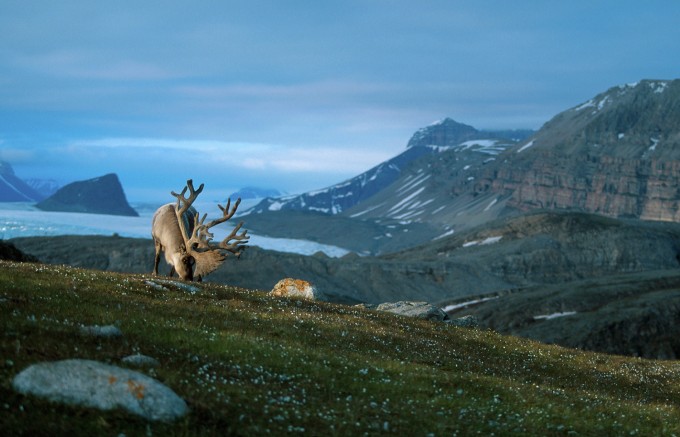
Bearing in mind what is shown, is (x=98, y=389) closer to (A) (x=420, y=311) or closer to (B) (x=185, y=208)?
(B) (x=185, y=208)

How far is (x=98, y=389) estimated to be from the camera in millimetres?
11195

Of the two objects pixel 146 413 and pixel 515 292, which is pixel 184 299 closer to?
pixel 146 413

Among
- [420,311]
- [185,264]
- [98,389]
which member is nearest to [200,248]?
[185,264]

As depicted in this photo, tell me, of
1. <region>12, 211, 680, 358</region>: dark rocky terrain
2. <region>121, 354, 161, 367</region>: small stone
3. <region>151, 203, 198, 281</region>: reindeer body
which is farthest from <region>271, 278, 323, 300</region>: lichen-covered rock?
<region>12, 211, 680, 358</region>: dark rocky terrain

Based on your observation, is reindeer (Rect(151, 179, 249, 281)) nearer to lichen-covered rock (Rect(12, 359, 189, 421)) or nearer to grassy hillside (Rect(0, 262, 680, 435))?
grassy hillside (Rect(0, 262, 680, 435))

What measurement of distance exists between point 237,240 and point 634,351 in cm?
9075

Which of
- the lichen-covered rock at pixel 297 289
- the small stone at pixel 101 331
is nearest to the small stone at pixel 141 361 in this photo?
the small stone at pixel 101 331

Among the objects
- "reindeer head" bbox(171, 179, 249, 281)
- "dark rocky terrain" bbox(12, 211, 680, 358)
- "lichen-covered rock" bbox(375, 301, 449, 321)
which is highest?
"reindeer head" bbox(171, 179, 249, 281)

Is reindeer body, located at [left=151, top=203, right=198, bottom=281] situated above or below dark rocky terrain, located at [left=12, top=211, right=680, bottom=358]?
above

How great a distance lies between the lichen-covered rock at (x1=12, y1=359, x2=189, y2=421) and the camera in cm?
1105

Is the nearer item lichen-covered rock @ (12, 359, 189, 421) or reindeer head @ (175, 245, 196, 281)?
lichen-covered rock @ (12, 359, 189, 421)

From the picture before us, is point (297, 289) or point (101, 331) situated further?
point (297, 289)

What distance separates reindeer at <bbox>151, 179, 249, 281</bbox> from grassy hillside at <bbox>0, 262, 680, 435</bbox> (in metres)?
6.06

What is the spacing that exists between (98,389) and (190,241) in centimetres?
2393
